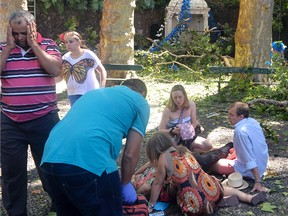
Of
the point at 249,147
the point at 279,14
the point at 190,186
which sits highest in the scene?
the point at 279,14

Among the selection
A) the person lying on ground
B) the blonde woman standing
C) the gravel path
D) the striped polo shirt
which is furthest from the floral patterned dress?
the blonde woman standing

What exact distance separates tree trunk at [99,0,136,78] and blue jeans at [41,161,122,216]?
31.0ft

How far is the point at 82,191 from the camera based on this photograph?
2859 mm

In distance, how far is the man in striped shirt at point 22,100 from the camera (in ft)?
13.2

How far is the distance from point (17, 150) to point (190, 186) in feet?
5.20

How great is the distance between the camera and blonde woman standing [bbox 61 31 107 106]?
6055mm

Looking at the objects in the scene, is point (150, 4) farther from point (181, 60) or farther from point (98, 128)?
point (98, 128)

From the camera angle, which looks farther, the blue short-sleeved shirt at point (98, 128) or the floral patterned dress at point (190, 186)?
the floral patterned dress at point (190, 186)

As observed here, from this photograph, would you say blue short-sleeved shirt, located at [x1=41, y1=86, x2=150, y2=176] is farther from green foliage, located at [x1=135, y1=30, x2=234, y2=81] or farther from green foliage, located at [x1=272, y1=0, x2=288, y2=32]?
green foliage, located at [x1=272, y1=0, x2=288, y2=32]

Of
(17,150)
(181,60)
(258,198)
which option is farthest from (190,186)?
(181,60)

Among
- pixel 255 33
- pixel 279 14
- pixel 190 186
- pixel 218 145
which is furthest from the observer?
pixel 279 14

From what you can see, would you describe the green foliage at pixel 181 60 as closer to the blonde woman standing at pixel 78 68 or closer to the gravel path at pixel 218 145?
the gravel path at pixel 218 145

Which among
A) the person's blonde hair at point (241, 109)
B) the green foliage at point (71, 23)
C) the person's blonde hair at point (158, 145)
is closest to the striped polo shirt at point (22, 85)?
the person's blonde hair at point (158, 145)

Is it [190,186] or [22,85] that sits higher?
[22,85]
